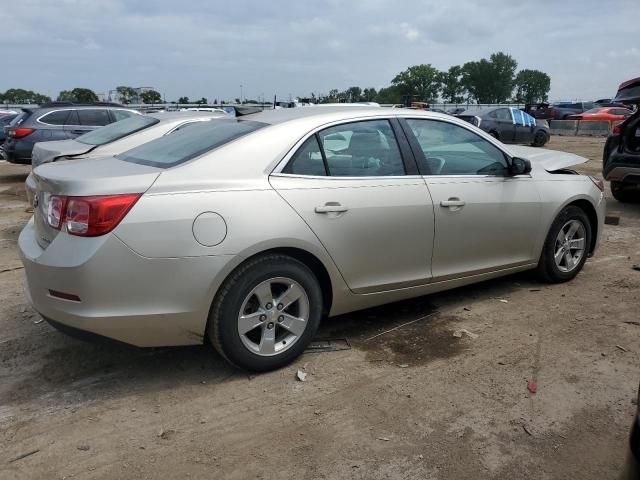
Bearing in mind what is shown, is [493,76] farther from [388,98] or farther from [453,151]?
[453,151]

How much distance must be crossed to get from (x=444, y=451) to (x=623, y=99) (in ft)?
16.1

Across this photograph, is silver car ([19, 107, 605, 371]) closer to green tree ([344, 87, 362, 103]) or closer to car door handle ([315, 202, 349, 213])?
car door handle ([315, 202, 349, 213])

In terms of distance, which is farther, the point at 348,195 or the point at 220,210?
the point at 348,195

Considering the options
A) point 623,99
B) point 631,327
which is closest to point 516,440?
point 631,327

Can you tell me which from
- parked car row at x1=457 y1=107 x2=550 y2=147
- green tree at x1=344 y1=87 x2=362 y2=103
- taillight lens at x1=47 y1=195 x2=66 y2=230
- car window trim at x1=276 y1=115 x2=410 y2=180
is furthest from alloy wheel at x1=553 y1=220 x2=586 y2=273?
parked car row at x1=457 y1=107 x2=550 y2=147

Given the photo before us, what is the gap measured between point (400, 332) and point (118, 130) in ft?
17.4

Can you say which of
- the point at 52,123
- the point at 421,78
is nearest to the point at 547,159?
the point at 52,123

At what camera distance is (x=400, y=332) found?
412 cm

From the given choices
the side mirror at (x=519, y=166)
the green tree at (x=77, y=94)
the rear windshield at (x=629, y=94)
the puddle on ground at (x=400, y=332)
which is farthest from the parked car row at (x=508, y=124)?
the green tree at (x=77, y=94)

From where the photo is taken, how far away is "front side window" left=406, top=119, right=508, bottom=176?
414 cm

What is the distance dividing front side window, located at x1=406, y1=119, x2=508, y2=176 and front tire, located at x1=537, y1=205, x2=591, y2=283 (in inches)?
32.5

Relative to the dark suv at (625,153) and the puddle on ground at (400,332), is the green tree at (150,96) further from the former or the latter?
the puddle on ground at (400,332)

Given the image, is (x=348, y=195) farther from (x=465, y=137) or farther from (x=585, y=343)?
(x=585, y=343)

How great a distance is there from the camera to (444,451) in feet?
9.04
